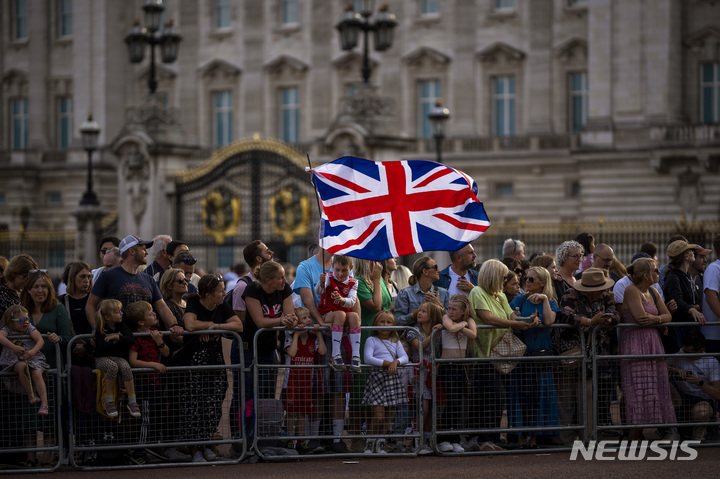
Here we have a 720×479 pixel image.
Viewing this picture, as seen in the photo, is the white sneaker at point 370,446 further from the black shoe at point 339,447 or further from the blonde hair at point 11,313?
the blonde hair at point 11,313

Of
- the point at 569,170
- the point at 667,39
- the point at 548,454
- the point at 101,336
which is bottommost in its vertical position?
the point at 548,454

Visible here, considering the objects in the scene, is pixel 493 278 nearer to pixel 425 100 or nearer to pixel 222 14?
pixel 425 100

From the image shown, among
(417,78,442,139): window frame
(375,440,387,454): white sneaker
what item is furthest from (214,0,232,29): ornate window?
(375,440,387,454): white sneaker

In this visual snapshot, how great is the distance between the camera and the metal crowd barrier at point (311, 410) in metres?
11.2

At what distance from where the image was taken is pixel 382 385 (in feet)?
37.1

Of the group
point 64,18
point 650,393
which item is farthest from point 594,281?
point 64,18

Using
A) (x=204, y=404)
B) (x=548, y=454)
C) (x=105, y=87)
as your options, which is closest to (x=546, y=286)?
(x=548, y=454)

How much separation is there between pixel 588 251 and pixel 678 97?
24.0 metres

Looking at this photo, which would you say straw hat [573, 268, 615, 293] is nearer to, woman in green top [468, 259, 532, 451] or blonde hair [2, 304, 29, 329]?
woman in green top [468, 259, 532, 451]

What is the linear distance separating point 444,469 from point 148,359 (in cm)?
274

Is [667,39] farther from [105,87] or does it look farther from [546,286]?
[546,286]

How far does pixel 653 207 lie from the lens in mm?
36000

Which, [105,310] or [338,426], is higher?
[105,310]

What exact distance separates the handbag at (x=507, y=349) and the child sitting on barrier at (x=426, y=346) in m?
0.53
